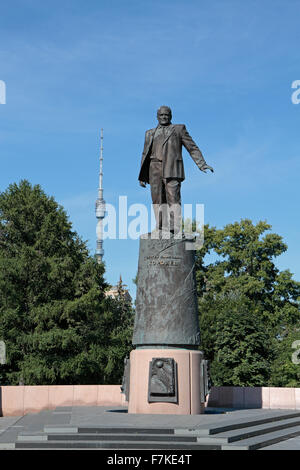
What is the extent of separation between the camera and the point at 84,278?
108ft

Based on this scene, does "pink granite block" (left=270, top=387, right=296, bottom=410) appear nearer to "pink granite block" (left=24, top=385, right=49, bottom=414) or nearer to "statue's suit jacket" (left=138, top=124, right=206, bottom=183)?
"pink granite block" (left=24, top=385, right=49, bottom=414)

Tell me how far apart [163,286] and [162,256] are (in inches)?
29.1

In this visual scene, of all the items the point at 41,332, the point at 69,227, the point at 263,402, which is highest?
the point at 69,227

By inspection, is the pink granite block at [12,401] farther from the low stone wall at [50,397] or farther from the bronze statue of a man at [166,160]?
the bronze statue of a man at [166,160]

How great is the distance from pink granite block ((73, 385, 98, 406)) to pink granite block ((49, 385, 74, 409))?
5.8 inches

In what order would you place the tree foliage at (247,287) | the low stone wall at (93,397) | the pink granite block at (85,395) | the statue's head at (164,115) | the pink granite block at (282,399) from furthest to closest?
the tree foliage at (247,287), the pink granite block at (282,399), the pink granite block at (85,395), the low stone wall at (93,397), the statue's head at (164,115)

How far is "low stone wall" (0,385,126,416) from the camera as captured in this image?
1812 centimetres

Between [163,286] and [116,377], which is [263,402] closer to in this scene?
[163,286]

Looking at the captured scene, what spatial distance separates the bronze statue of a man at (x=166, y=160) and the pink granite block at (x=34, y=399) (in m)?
7.07

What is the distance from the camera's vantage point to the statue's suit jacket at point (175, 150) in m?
15.3

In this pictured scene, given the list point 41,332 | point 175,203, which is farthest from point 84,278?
point 175,203

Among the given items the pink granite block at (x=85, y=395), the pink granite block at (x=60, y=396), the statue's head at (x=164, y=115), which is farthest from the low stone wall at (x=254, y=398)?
the statue's head at (x=164, y=115)

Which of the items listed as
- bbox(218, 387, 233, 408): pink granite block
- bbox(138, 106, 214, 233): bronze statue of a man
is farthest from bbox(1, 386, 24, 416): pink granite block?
bbox(138, 106, 214, 233): bronze statue of a man
